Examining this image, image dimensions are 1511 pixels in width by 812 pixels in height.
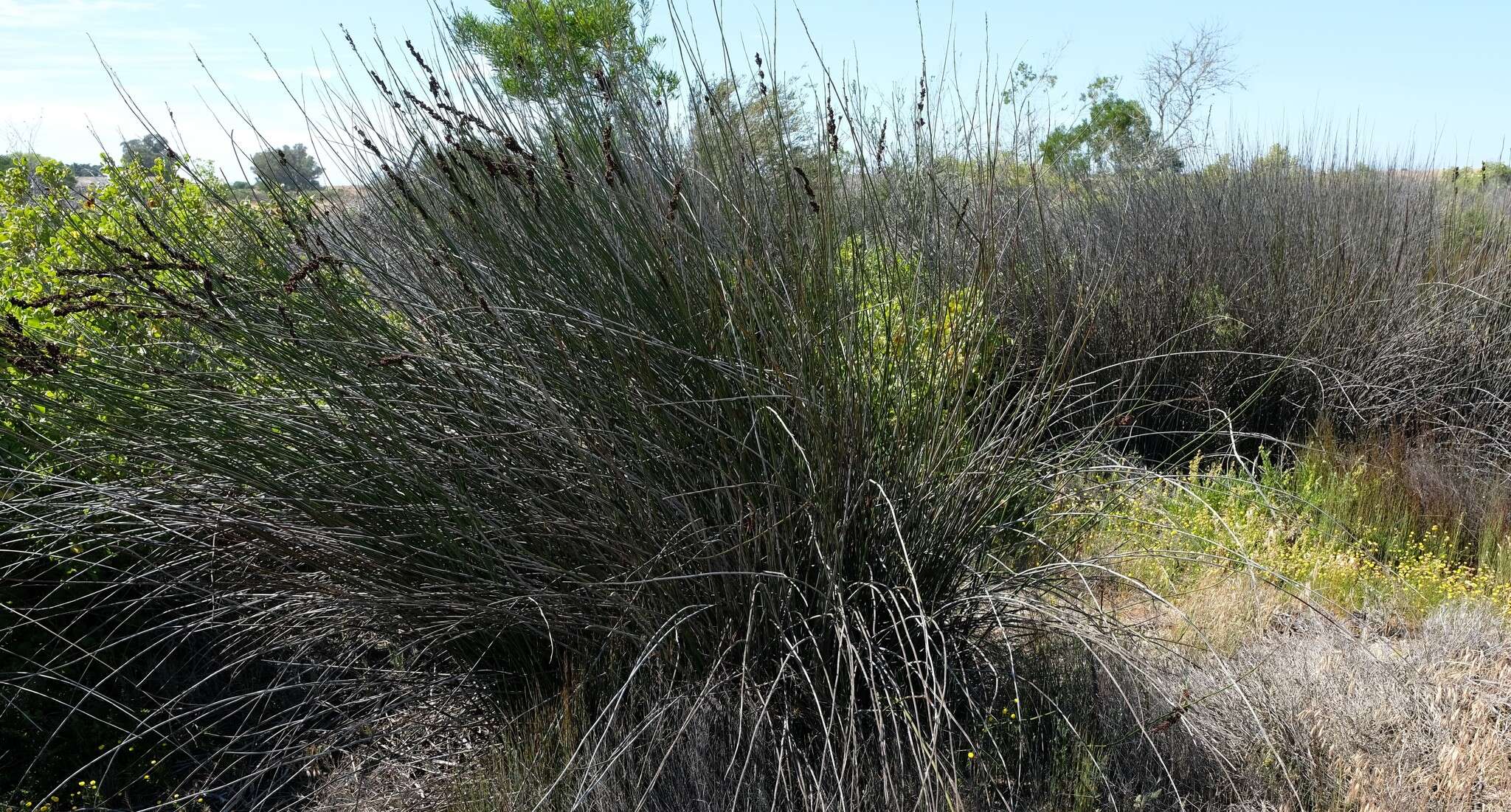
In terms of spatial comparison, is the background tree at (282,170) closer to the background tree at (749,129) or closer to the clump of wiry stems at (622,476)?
the clump of wiry stems at (622,476)

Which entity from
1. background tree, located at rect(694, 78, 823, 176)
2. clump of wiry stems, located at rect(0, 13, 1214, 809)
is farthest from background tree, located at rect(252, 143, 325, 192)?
background tree, located at rect(694, 78, 823, 176)

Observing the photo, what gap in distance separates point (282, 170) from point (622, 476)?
1.63m

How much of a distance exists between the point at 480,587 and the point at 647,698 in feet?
1.63

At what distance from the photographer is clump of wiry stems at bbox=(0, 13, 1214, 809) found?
2346mm

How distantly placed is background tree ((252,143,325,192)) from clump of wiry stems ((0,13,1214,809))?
81 mm

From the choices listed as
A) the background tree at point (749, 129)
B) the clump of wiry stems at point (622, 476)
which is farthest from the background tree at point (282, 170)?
the background tree at point (749, 129)

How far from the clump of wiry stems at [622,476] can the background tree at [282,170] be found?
81 millimetres

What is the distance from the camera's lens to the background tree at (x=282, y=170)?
2.88 m

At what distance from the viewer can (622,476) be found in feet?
7.44

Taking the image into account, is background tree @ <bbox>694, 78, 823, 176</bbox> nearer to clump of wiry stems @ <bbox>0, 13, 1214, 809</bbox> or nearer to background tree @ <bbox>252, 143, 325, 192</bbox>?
clump of wiry stems @ <bbox>0, 13, 1214, 809</bbox>

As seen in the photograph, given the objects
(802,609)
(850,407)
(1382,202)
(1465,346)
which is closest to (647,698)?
(802,609)

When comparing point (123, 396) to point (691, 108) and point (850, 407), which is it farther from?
point (850, 407)

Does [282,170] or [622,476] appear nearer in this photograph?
[622,476]

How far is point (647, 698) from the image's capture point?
2418 millimetres
